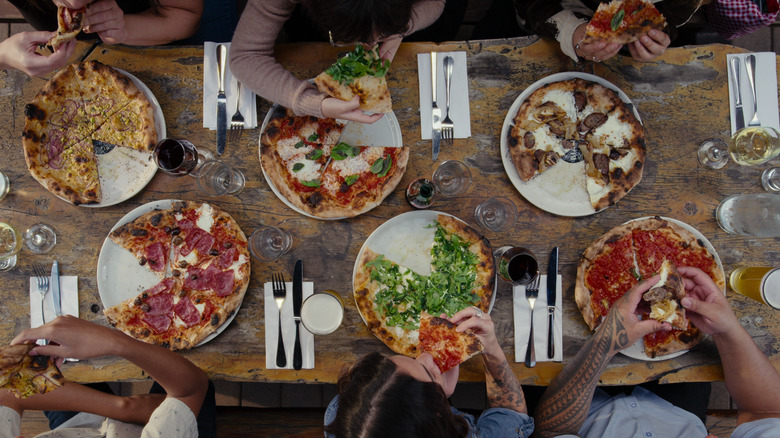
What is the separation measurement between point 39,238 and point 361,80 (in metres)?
1.82

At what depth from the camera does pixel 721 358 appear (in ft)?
7.49

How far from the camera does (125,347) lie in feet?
6.74

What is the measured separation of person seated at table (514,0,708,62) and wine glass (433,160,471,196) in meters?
0.81

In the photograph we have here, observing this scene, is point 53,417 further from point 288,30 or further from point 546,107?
point 546,107

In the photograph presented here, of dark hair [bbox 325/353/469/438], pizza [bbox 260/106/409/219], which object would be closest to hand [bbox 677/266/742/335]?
dark hair [bbox 325/353/469/438]

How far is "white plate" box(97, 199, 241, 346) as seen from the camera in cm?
224

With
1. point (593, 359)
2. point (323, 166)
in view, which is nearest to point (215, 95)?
point (323, 166)

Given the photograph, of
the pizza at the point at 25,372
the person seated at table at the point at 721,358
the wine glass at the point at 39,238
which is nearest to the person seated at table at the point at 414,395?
the person seated at table at the point at 721,358

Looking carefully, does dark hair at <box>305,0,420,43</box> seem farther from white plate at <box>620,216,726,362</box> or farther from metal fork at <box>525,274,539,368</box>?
white plate at <box>620,216,726,362</box>

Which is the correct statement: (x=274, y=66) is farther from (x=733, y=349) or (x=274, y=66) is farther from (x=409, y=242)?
(x=733, y=349)

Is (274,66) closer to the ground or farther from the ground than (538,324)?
farther from the ground

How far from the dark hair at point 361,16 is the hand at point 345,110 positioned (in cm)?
31

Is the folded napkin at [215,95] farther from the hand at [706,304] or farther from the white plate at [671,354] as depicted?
the hand at [706,304]

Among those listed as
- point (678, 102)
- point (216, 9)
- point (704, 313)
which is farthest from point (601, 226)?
point (216, 9)
